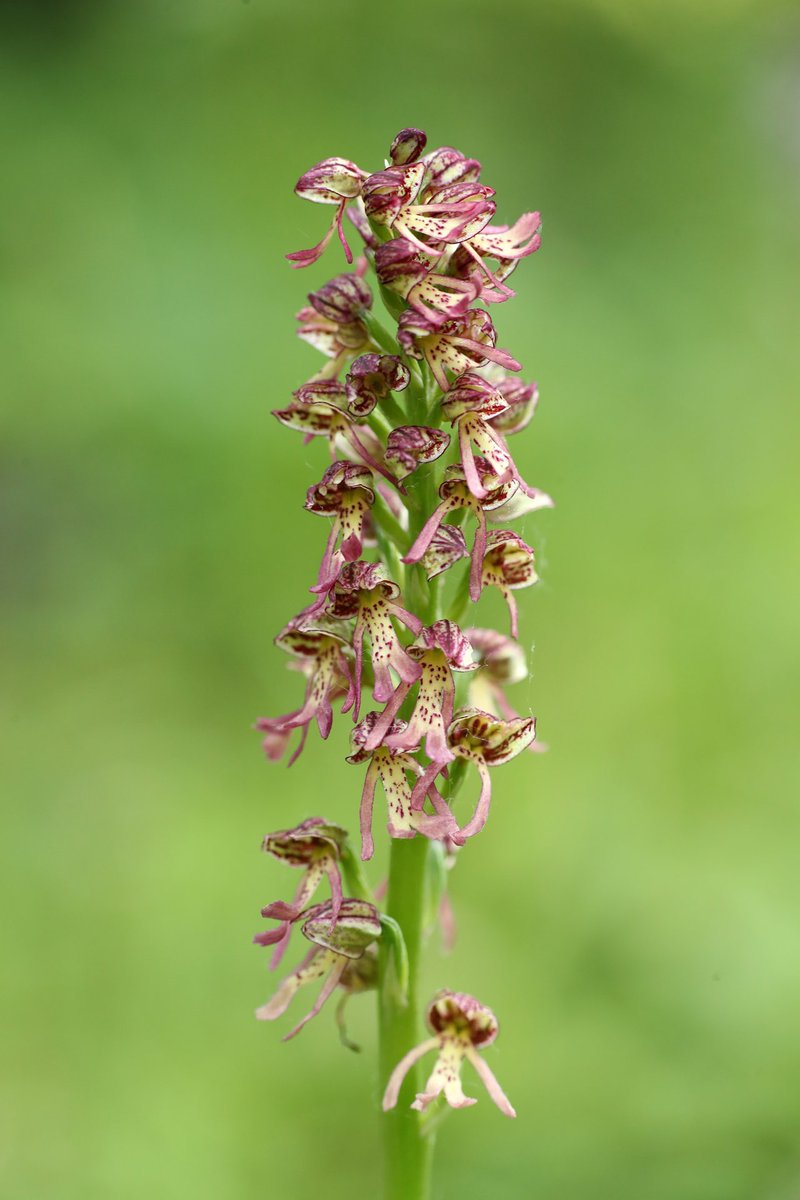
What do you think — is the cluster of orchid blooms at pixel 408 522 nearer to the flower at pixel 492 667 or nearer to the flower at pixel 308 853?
the flower at pixel 308 853

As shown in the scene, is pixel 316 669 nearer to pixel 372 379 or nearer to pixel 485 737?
pixel 485 737

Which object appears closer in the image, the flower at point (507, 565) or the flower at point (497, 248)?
the flower at point (497, 248)

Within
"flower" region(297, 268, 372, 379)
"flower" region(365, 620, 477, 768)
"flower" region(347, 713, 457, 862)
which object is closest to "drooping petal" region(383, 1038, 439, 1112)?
"flower" region(347, 713, 457, 862)

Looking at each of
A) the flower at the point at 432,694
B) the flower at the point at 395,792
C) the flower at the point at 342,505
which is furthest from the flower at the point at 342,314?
the flower at the point at 395,792

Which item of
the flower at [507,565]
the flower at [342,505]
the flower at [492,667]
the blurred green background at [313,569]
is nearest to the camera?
the flower at [342,505]

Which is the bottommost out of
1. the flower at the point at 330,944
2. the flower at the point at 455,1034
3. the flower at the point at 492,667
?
the flower at the point at 455,1034

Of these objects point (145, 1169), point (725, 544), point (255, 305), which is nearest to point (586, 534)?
point (725, 544)

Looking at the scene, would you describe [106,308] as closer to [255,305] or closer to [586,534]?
[255,305]

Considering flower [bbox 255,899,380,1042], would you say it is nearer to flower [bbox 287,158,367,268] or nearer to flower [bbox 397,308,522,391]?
flower [bbox 397,308,522,391]
